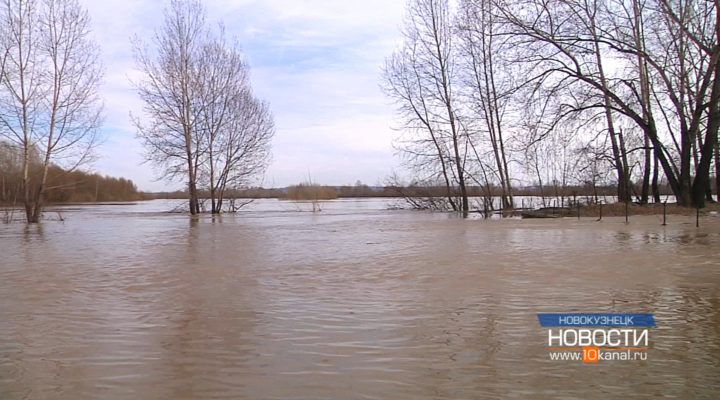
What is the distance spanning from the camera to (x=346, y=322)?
5098 millimetres

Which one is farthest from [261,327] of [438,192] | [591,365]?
[438,192]

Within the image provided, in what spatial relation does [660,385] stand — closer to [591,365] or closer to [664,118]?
[591,365]

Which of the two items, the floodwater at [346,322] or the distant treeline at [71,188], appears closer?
the floodwater at [346,322]

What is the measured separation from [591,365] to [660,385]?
19.4 inches

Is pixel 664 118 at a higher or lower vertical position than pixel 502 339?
higher

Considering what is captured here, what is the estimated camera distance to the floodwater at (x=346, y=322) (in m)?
3.40

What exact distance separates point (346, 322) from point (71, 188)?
3670cm

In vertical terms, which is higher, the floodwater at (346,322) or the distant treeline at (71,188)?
the distant treeline at (71,188)

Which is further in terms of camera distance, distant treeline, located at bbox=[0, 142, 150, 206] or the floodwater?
distant treeline, located at bbox=[0, 142, 150, 206]

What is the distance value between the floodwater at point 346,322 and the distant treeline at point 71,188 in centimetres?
2177

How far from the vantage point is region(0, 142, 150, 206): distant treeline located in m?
28.6

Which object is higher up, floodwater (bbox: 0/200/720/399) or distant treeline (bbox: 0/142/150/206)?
distant treeline (bbox: 0/142/150/206)

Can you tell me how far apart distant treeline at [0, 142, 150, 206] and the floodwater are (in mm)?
21769

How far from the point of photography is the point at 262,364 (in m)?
3.81
